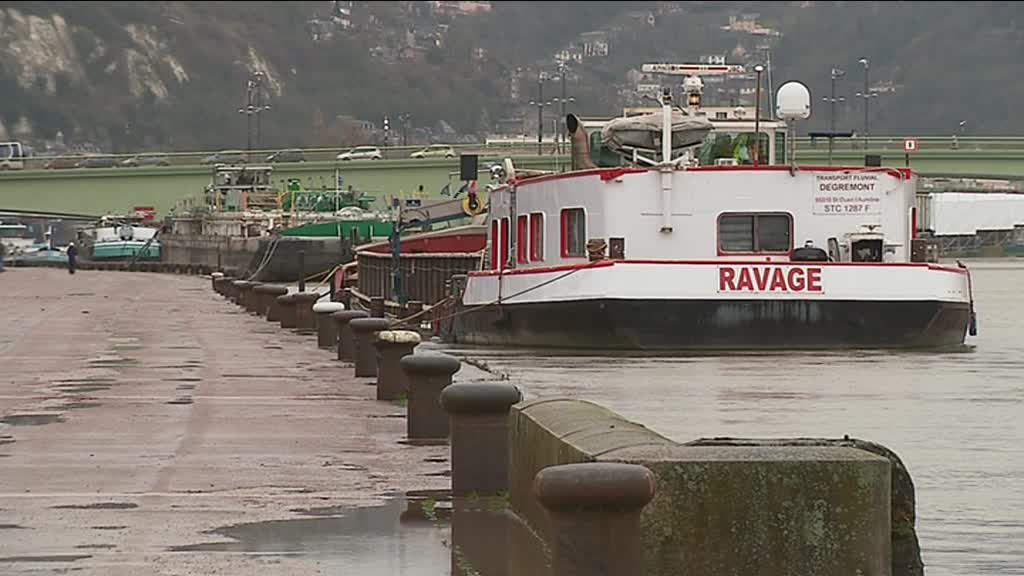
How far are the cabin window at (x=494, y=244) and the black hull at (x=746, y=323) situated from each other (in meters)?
5.92

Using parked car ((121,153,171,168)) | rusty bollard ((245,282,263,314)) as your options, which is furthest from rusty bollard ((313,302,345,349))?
parked car ((121,153,171,168))

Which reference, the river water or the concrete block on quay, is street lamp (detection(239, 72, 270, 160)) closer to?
the concrete block on quay

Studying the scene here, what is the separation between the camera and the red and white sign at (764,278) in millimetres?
31125

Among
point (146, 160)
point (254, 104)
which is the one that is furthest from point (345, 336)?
point (254, 104)

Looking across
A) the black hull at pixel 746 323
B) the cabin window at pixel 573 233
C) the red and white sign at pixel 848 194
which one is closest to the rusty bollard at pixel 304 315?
the cabin window at pixel 573 233

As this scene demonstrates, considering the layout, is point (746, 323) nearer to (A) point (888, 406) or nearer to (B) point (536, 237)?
(B) point (536, 237)

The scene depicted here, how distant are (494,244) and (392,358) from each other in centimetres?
1865

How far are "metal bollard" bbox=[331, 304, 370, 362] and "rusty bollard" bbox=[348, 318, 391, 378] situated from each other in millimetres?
2218

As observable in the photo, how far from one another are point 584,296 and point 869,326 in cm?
395

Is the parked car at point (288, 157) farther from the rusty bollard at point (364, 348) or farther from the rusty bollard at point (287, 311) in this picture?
the rusty bollard at point (364, 348)

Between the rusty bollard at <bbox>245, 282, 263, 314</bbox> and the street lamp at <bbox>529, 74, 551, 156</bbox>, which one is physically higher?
the street lamp at <bbox>529, 74, 551, 156</bbox>

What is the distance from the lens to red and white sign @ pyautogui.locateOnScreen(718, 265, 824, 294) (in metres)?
31.1

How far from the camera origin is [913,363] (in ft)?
101

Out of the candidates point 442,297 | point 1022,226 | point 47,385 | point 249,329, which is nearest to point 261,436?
point 47,385
